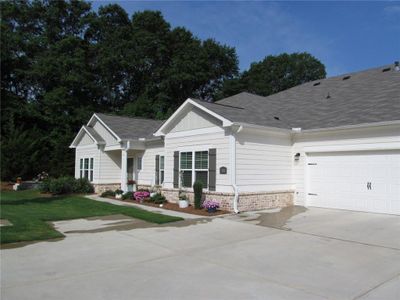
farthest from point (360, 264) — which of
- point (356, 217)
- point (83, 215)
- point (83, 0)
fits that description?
point (83, 0)

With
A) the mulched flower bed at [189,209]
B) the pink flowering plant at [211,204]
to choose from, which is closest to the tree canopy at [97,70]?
the mulched flower bed at [189,209]

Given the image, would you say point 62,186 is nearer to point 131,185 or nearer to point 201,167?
point 131,185

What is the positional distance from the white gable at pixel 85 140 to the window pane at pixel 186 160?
967 cm

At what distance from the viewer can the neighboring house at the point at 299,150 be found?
1205 centimetres

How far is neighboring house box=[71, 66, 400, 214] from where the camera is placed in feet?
39.5

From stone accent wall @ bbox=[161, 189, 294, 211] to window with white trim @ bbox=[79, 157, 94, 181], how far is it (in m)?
10.3

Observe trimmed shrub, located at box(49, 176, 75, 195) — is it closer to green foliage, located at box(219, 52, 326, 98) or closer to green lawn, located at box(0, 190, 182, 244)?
green lawn, located at box(0, 190, 182, 244)

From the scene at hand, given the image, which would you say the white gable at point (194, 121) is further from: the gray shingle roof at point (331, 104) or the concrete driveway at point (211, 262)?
the concrete driveway at point (211, 262)

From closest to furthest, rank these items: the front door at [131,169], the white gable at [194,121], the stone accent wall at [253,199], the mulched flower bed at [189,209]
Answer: the mulched flower bed at [189,209] < the stone accent wall at [253,199] < the white gable at [194,121] < the front door at [131,169]

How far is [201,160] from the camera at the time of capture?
14.4m

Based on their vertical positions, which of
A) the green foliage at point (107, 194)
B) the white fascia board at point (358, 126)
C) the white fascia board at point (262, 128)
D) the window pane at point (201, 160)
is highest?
the white fascia board at point (262, 128)

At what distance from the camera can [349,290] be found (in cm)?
504

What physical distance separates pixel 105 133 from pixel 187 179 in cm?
914

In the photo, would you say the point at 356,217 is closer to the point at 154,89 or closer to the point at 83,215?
the point at 83,215
